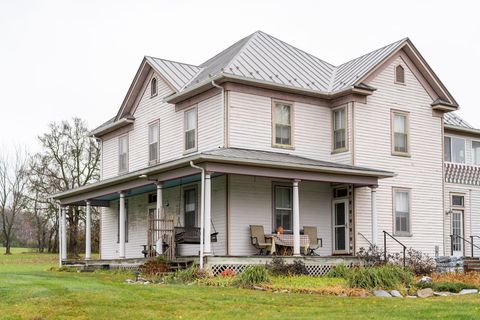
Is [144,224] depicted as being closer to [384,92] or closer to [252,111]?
[252,111]

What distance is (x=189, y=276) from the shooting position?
1992cm

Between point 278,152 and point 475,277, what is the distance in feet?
24.4

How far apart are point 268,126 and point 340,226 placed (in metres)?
4.32

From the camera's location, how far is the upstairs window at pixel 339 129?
84.5 ft

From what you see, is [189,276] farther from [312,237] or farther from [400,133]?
[400,133]

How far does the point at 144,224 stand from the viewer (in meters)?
28.8

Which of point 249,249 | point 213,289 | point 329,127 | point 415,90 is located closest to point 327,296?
point 213,289

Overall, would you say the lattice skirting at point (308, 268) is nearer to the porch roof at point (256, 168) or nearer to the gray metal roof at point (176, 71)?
the porch roof at point (256, 168)

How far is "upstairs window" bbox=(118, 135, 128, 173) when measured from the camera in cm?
3055

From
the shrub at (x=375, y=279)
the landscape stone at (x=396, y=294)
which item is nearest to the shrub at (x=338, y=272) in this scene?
the shrub at (x=375, y=279)

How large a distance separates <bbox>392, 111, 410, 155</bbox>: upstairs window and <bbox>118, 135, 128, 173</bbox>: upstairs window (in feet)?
36.4

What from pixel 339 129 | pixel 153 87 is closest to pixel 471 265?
pixel 339 129

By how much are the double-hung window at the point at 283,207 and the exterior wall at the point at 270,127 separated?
140 centimetres

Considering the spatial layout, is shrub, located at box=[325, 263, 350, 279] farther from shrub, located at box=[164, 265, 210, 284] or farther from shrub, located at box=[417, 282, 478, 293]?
shrub, located at box=[164, 265, 210, 284]
